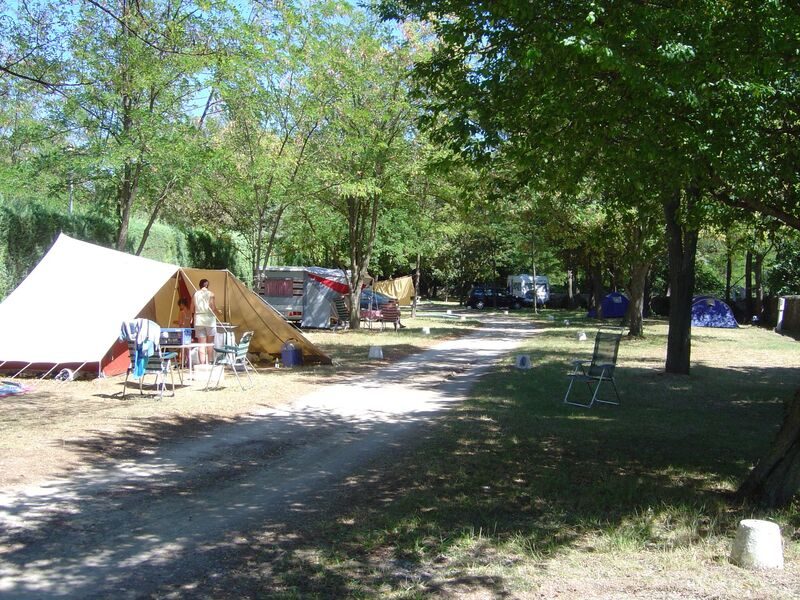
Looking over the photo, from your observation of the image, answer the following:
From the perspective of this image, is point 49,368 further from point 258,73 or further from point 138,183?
point 258,73

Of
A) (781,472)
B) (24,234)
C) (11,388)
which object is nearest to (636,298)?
(24,234)

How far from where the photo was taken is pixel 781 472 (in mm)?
5633

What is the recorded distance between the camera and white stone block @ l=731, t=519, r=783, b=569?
4406mm

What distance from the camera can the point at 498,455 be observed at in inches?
295

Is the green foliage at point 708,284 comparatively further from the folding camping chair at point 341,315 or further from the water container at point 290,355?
the water container at point 290,355

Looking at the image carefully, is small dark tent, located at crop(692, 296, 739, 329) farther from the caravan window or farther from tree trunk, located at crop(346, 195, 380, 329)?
the caravan window

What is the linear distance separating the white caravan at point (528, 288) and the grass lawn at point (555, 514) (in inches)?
1692

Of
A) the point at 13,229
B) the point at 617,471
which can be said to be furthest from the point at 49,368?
the point at 617,471

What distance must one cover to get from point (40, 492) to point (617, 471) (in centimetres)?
487

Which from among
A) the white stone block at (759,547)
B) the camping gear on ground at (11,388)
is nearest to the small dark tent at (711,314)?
the camping gear on ground at (11,388)

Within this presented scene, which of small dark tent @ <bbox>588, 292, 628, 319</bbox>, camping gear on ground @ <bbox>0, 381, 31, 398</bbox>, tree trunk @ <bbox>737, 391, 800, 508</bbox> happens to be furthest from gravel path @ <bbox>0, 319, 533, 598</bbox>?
small dark tent @ <bbox>588, 292, 628, 319</bbox>

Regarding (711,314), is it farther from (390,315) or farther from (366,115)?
(366,115)

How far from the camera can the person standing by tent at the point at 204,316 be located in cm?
1367

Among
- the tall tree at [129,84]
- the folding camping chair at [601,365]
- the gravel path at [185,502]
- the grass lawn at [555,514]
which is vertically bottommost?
the gravel path at [185,502]
